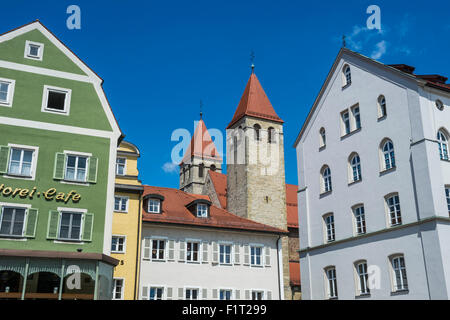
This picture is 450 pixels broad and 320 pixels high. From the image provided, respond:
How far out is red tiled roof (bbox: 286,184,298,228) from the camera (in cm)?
5413

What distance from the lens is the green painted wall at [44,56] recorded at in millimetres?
24672

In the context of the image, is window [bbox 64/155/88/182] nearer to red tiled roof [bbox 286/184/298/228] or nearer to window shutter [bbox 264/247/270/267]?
A: window shutter [bbox 264/247/270/267]

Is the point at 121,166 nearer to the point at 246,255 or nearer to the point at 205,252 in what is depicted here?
the point at 205,252

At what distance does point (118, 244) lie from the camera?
29938 millimetres

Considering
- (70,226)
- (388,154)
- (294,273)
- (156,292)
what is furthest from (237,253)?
(70,226)

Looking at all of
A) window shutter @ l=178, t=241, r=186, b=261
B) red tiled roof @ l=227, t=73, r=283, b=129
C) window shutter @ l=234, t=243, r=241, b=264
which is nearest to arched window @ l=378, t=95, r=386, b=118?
window shutter @ l=234, t=243, r=241, b=264

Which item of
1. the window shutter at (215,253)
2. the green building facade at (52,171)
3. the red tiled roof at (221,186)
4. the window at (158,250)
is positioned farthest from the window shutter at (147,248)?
the red tiled roof at (221,186)

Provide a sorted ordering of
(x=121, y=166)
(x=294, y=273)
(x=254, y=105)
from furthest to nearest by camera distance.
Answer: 1. (x=254, y=105)
2. (x=294, y=273)
3. (x=121, y=166)

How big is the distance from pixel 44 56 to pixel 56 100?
92.2 inches

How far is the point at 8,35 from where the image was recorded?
976 inches

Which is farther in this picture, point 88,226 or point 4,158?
point 88,226

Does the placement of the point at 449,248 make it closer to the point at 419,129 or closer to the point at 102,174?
the point at 419,129

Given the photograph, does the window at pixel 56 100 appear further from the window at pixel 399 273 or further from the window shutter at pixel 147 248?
the window at pixel 399 273
